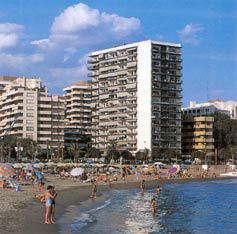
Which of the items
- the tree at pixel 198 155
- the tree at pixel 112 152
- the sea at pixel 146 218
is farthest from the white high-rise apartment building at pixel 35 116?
the sea at pixel 146 218

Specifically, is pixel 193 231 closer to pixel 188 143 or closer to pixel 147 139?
pixel 147 139

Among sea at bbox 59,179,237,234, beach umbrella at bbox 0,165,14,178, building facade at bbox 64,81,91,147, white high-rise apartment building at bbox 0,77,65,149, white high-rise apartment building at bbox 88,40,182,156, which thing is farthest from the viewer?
building facade at bbox 64,81,91,147

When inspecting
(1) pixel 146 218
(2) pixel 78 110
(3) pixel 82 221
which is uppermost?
(2) pixel 78 110

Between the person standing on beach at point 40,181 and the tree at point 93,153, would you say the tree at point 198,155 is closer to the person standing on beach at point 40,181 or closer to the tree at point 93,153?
the tree at point 93,153

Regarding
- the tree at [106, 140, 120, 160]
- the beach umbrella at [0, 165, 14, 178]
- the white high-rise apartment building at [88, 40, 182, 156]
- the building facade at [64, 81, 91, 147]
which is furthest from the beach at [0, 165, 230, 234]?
the building facade at [64, 81, 91, 147]

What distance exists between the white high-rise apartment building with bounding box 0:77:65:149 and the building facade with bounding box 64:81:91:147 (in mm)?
9761

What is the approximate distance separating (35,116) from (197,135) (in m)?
46.9

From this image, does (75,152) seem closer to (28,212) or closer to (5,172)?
(5,172)

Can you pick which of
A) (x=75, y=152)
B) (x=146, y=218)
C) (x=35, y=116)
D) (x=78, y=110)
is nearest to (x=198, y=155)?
(x=75, y=152)

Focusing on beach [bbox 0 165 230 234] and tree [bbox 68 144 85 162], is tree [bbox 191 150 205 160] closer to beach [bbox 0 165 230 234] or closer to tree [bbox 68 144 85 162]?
tree [bbox 68 144 85 162]

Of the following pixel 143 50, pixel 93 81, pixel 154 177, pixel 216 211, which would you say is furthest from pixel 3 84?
pixel 216 211

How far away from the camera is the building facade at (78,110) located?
16775cm

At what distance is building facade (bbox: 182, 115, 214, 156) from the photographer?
493 feet

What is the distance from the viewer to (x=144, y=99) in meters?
146
